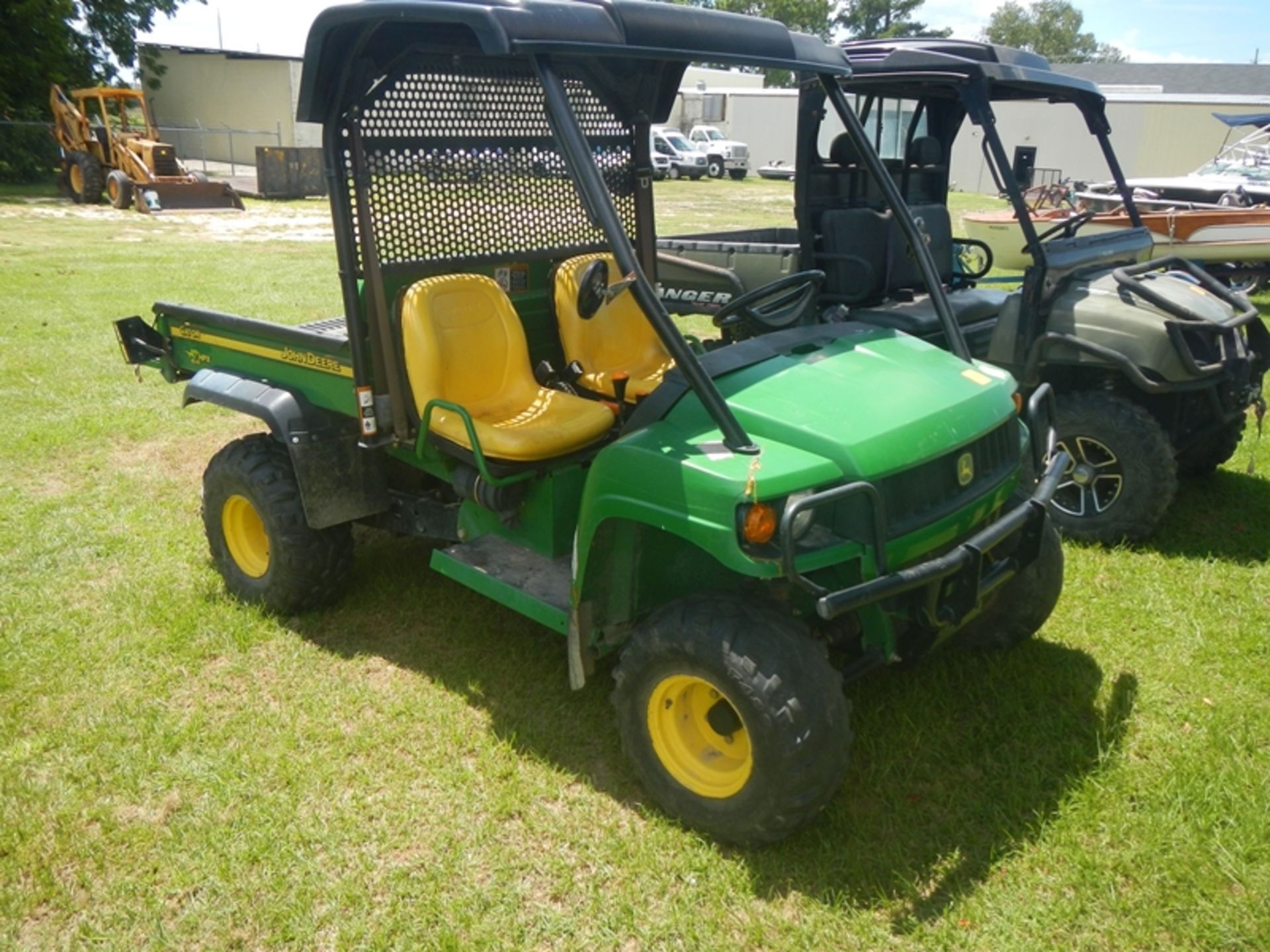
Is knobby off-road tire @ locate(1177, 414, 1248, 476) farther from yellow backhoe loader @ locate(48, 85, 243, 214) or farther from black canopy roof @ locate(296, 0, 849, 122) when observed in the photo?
yellow backhoe loader @ locate(48, 85, 243, 214)

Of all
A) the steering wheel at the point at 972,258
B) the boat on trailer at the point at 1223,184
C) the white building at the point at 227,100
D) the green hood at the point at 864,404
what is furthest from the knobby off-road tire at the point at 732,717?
the white building at the point at 227,100

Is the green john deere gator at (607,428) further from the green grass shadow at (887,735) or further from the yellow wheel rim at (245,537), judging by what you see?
the green grass shadow at (887,735)

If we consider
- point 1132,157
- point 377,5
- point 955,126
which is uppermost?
point 377,5

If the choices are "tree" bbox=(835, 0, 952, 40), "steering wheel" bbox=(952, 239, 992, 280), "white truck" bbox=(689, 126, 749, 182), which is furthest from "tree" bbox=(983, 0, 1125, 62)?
"steering wheel" bbox=(952, 239, 992, 280)

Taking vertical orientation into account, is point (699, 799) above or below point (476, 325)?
below

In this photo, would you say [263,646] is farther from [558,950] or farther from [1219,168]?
[1219,168]

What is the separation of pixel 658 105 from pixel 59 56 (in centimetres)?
2622

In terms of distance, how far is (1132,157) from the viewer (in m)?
29.5

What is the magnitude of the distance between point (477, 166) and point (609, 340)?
32.3 inches

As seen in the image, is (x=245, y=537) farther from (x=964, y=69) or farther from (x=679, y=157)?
(x=679, y=157)

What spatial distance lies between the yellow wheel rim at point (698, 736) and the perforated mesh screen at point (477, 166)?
1783mm

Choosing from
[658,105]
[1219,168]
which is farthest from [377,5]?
[1219,168]

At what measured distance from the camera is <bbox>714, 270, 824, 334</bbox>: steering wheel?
337 cm

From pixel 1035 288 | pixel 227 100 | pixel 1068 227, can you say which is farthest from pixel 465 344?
pixel 227 100
